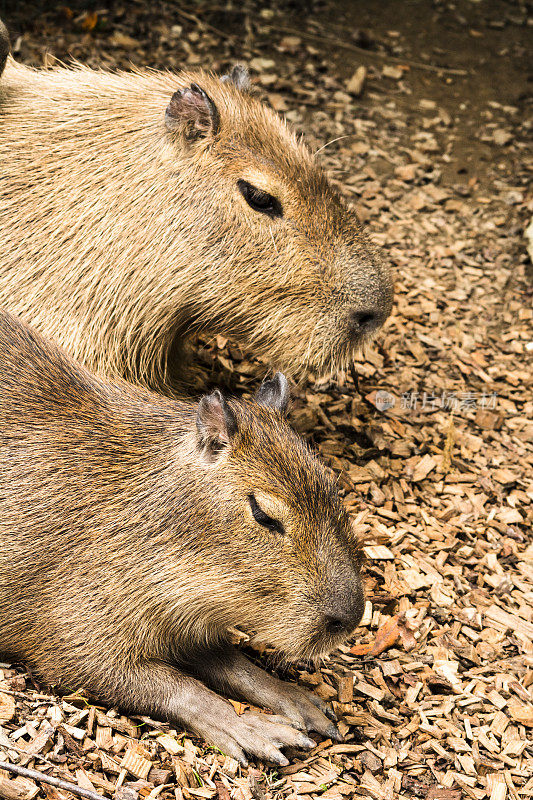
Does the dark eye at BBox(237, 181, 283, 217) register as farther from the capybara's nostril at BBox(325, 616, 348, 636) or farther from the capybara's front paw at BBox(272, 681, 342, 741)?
the capybara's front paw at BBox(272, 681, 342, 741)

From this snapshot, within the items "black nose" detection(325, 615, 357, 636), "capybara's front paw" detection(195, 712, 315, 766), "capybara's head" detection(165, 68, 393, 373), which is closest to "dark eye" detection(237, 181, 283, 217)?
"capybara's head" detection(165, 68, 393, 373)

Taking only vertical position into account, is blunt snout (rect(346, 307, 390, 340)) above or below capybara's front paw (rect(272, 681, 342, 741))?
above

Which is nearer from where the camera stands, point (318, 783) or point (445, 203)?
point (318, 783)

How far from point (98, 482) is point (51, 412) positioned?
397mm

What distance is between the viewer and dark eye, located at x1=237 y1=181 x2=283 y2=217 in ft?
15.5

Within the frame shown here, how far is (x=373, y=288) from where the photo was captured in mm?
4852

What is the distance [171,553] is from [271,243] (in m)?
1.80

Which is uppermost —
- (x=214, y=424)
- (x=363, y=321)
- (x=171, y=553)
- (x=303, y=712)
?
(x=363, y=321)

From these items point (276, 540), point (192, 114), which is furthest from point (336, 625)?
point (192, 114)

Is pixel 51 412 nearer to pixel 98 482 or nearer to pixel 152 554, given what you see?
pixel 98 482

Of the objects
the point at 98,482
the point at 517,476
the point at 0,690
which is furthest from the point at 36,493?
the point at 517,476

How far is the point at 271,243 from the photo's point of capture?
4.76 metres

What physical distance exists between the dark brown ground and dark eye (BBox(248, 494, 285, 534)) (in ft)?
3.21

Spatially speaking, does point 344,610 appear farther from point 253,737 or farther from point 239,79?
point 239,79
